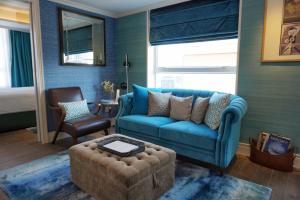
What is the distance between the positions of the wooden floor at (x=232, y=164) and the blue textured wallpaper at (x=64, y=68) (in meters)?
0.47

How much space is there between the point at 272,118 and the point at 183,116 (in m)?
1.12

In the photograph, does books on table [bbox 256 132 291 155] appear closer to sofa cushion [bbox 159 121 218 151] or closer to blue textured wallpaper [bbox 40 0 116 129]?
sofa cushion [bbox 159 121 218 151]

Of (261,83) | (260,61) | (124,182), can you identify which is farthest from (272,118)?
(124,182)

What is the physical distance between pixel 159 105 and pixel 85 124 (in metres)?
1.12

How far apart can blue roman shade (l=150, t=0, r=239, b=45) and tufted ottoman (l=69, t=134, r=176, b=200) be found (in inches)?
78.0

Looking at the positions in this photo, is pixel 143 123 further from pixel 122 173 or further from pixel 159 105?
pixel 122 173

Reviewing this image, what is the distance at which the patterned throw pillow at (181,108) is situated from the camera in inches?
111

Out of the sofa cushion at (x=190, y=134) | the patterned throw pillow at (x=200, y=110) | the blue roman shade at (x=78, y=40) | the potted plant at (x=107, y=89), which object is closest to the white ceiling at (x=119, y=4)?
the blue roman shade at (x=78, y=40)

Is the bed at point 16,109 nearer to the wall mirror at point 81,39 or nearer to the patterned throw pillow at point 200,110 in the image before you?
the wall mirror at point 81,39

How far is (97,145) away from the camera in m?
1.96

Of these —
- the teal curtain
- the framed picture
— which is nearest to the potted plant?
the framed picture

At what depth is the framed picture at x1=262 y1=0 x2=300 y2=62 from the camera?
2.33 m

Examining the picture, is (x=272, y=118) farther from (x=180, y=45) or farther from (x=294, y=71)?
(x=180, y=45)

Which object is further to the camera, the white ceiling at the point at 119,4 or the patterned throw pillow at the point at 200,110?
the white ceiling at the point at 119,4
